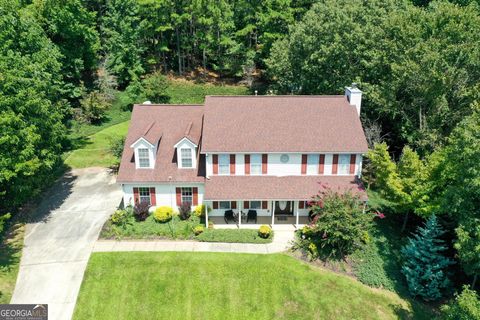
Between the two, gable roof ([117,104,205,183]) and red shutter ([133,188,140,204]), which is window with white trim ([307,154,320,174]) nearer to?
gable roof ([117,104,205,183])

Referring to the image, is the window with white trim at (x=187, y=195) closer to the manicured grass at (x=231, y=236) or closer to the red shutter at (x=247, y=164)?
the manicured grass at (x=231, y=236)

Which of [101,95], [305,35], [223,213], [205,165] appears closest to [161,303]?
[223,213]

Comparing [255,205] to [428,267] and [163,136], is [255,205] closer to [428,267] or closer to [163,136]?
[163,136]

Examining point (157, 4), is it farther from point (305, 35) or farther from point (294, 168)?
point (294, 168)

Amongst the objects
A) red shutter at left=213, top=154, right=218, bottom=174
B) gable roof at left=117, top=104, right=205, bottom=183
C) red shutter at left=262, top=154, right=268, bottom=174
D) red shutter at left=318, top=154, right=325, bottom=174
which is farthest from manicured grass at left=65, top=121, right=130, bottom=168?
red shutter at left=318, top=154, right=325, bottom=174

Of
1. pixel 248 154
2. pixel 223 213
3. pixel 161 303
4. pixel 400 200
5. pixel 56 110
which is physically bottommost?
pixel 161 303

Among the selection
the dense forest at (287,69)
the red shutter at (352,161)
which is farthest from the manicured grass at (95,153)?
the red shutter at (352,161)

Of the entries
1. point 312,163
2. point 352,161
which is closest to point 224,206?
point 312,163
